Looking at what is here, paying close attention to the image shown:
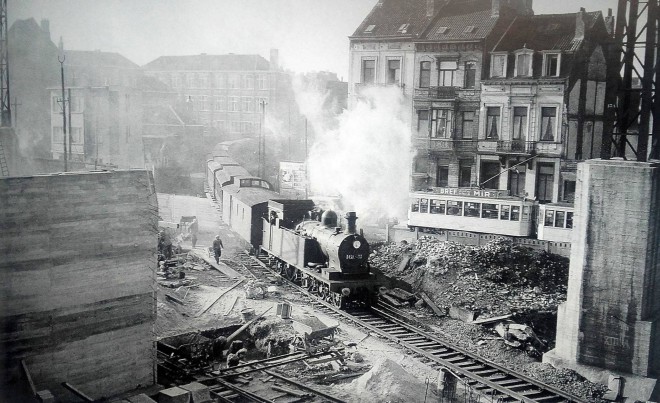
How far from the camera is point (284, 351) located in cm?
1162

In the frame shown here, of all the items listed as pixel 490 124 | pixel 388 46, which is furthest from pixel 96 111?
pixel 490 124

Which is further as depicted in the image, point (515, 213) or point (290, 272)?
point (515, 213)

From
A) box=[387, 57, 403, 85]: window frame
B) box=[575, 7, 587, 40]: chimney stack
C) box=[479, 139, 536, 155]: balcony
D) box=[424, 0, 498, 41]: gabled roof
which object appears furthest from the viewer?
box=[387, 57, 403, 85]: window frame

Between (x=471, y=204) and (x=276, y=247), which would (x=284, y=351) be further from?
(x=471, y=204)

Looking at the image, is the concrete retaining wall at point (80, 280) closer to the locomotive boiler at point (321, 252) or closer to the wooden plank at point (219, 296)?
the wooden plank at point (219, 296)

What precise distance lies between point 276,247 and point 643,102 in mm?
10943

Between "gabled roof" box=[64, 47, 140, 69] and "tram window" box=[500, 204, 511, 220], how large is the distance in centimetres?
1341

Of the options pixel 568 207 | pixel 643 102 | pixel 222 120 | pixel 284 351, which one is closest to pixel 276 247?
pixel 284 351

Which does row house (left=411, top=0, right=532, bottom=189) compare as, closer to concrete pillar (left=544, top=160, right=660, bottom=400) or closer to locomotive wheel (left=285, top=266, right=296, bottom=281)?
locomotive wheel (left=285, top=266, right=296, bottom=281)

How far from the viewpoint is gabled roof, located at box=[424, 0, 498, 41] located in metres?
21.6

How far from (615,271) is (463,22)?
47.2 feet

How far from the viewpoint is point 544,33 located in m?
19.4

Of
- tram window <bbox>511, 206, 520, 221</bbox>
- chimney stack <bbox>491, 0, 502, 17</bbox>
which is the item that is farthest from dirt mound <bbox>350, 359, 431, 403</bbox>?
chimney stack <bbox>491, 0, 502, 17</bbox>

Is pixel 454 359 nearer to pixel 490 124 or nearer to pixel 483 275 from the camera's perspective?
pixel 483 275
